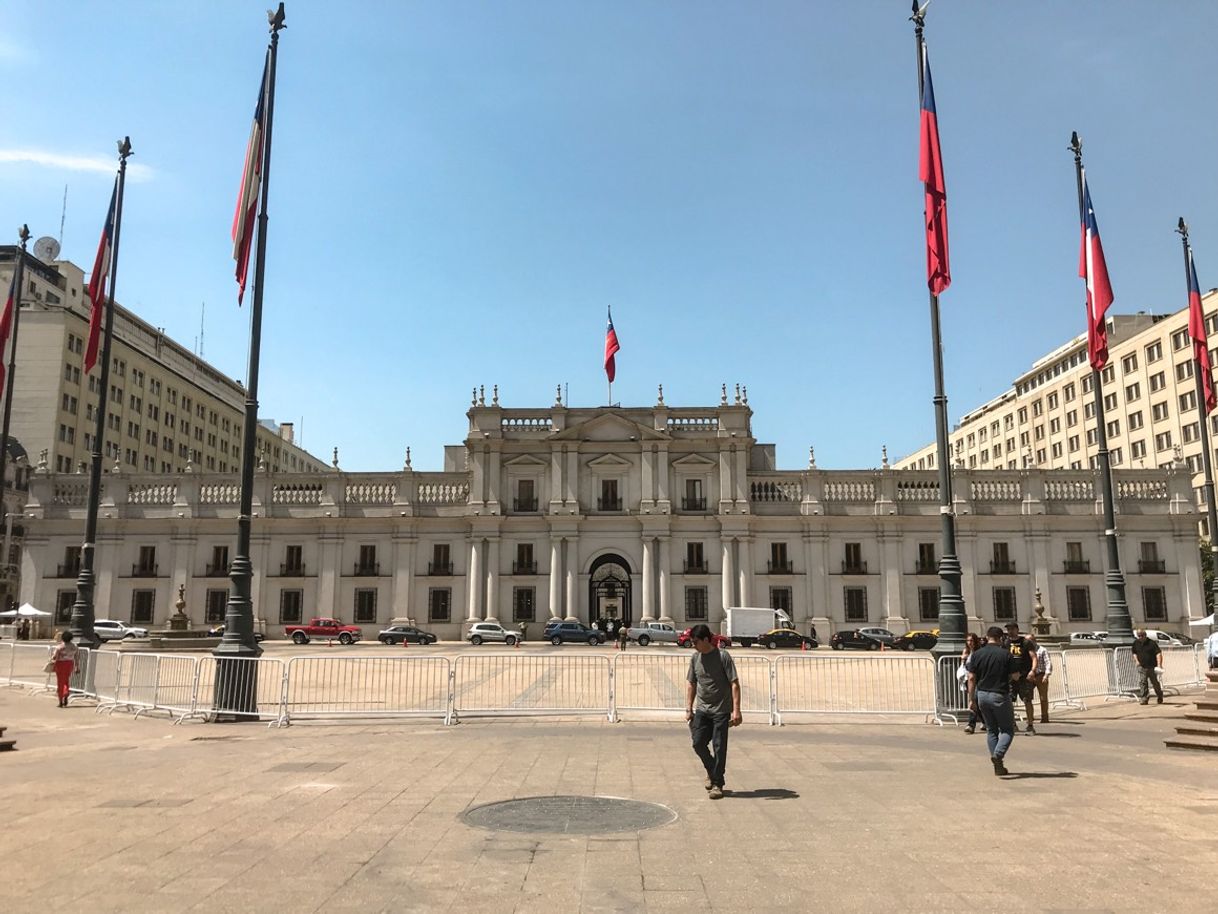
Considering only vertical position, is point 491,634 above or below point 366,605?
below

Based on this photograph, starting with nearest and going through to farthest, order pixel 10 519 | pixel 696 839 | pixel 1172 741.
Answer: pixel 696 839, pixel 1172 741, pixel 10 519

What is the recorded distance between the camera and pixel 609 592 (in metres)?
59.3

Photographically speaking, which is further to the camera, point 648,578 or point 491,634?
point 648,578

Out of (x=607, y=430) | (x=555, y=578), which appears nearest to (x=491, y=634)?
(x=555, y=578)

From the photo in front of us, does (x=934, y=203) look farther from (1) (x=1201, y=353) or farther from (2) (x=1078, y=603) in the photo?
(2) (x=1078, y=603)

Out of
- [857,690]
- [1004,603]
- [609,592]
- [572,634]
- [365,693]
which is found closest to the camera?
[365,693]

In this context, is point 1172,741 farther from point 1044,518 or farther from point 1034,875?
point 1044,518

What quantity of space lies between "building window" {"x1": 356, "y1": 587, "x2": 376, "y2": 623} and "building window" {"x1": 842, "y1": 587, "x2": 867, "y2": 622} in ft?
93.6

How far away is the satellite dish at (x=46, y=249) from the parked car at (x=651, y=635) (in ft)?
178

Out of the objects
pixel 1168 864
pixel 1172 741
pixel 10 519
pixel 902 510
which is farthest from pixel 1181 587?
→ pixel 10 519

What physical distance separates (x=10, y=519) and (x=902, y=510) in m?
60.8

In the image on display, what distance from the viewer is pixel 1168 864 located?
6.12 m

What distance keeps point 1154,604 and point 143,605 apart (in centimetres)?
6044

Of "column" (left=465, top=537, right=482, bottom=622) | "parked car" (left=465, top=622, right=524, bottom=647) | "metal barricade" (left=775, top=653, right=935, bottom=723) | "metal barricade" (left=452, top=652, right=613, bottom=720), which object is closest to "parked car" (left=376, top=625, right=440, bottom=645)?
"parked car" (left=465, top=622, right=524, bottom=647)
